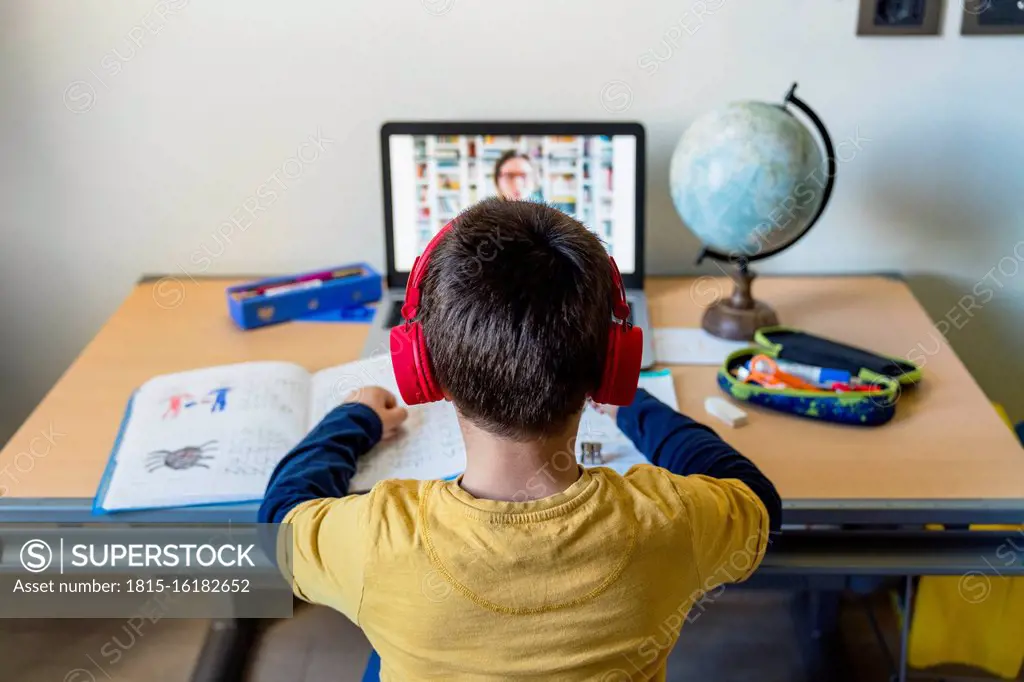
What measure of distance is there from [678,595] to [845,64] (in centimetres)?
105

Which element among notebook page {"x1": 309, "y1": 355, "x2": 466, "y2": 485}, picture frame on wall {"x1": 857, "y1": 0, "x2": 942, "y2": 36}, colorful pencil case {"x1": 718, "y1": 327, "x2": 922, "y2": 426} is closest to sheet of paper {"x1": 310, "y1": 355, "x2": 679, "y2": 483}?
notebook page {"x1": 309, "y1": 355, "x2": 466, "y2": 485}

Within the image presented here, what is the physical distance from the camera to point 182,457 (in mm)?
1093

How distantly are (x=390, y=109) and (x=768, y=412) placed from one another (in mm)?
790

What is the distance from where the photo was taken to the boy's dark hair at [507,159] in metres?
1.49

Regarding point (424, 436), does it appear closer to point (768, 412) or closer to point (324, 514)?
point (324, 514)

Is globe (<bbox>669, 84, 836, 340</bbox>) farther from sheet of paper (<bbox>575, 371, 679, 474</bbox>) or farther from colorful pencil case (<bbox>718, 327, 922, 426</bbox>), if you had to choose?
sheet of paper (<bbox>575, 371, 679, 474</bbox>)

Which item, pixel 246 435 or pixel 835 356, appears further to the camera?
pixel 835 356

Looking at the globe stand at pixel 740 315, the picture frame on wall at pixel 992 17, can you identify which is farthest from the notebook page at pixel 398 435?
the picture frame on wall at pixel 992 17

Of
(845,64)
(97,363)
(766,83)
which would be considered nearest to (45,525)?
(97,363)

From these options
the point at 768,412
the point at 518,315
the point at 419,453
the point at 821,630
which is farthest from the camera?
the point at 821,630

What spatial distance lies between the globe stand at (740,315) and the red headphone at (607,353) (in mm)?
641

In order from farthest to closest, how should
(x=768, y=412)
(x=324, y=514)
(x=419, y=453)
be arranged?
(x=768, y=412)
(x=419, y=453)
(x=324, y=514)

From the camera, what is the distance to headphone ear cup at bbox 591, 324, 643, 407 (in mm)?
765

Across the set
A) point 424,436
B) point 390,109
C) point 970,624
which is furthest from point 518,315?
point 970,624
